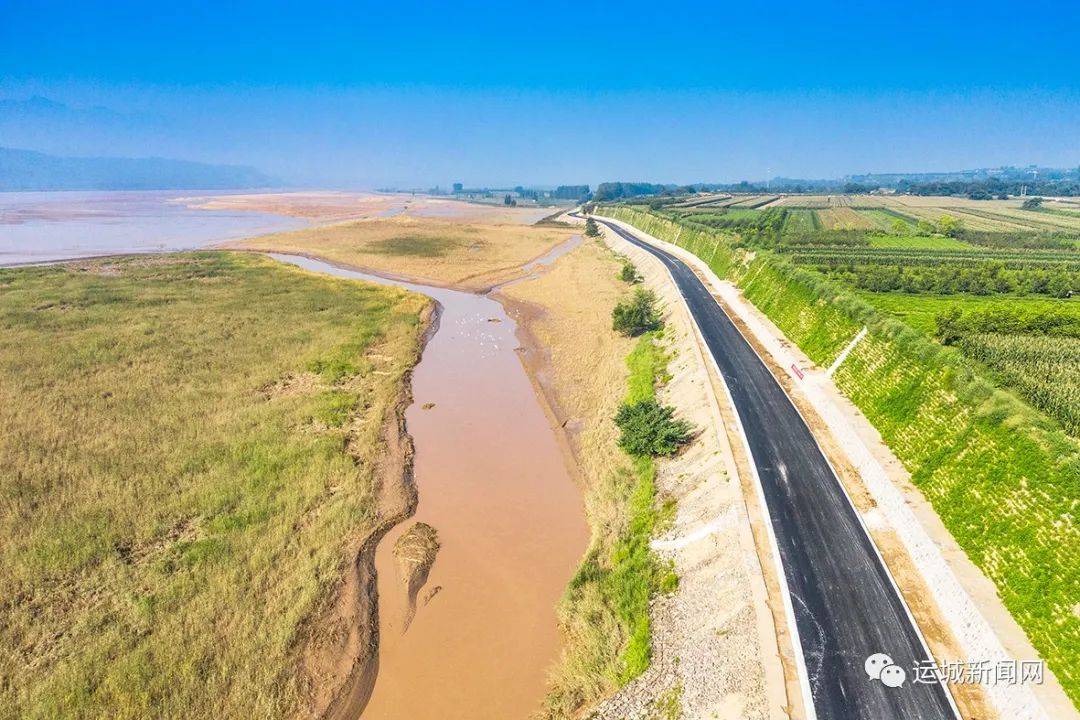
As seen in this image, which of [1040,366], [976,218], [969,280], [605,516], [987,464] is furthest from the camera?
[976,218]

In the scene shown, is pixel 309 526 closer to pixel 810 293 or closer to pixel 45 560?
pixel 45 560

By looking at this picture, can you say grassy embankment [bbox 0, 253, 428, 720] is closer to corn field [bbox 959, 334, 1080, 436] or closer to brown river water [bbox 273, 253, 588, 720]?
brown river water [bbox 273, 253, 588, 720]

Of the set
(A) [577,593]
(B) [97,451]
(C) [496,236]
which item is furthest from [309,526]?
(C) [496,236]

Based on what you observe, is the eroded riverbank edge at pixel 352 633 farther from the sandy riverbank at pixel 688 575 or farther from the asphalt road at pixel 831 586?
the asphalt road at pixel 831 586

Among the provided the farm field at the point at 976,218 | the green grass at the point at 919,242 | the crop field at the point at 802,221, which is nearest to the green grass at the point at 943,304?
the green grass at the point at 919,242

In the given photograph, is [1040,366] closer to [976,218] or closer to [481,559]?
[481,559]

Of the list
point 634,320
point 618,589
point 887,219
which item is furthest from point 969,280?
point 887,219

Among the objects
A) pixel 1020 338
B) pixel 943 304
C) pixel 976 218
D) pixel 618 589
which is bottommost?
pixel 618 589

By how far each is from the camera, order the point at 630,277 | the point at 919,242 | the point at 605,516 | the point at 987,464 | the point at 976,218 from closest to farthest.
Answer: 1. the point at 987,464
2. the point at 605,516
3. the point at 919,242
4. the point at 630,277
5. the point at 976,218
